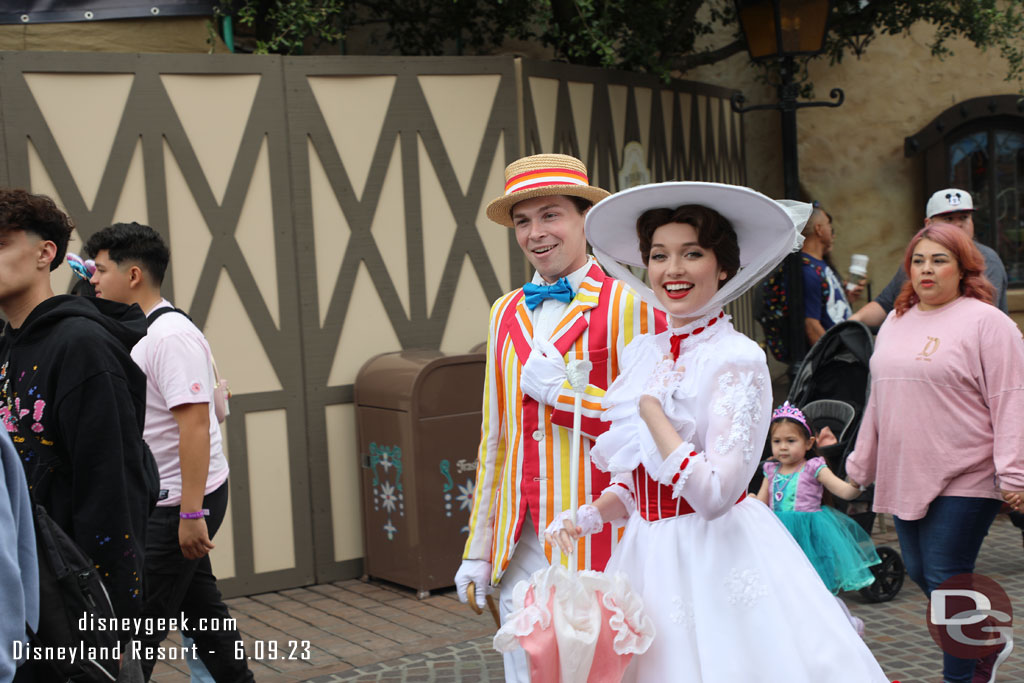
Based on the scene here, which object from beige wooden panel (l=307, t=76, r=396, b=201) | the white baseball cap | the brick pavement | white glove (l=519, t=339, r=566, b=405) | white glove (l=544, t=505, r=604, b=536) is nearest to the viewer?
white glove (l=544, t=505, r=604, b=536)

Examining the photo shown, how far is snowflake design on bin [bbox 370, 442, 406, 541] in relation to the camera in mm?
6359

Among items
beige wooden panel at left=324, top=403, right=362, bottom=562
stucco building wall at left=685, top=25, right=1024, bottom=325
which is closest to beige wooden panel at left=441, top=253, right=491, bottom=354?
beige wooden panel at left=324, top=403, right=362, bottom=562

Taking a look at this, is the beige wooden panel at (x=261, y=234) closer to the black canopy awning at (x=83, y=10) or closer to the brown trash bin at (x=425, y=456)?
the brown trash bin at (x=425, y=456)

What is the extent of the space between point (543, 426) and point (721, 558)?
2.66 ft

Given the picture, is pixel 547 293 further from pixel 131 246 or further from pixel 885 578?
pixel 885 578

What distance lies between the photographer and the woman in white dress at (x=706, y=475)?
263 centimetres

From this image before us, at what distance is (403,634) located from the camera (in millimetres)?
5668

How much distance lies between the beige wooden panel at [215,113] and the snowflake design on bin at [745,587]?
446 centimetres

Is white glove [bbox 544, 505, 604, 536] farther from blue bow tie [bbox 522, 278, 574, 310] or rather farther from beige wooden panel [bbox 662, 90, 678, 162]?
beige wooden panel [bbox 662, 90, 678, 162]

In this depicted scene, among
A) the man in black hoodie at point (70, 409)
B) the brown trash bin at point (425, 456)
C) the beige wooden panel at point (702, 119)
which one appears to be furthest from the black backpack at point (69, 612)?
the beige wooden panel at point (702, 119)

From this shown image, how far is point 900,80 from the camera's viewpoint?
10.9 meters

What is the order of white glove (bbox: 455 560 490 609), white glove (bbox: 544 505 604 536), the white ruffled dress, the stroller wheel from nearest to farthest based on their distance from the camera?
1. the white ruffled dress
2. white glove (bbox: 544 505 604 536)
3. white glove (bbox: 455 560 490 609)
4. the stroller wheel

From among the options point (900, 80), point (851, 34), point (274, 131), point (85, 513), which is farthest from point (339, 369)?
point (900, 80)

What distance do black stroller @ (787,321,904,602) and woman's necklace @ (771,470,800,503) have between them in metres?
0.37
